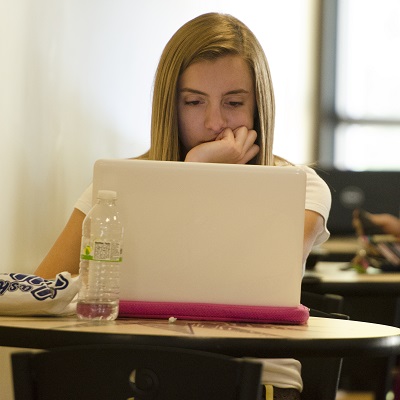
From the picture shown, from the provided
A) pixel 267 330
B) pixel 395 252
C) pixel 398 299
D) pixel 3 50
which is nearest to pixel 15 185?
pixel 3 50

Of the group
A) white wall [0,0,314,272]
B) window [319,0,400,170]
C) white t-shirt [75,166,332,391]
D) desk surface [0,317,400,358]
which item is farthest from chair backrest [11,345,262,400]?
window [319,0,400,170]

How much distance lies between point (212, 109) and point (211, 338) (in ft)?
3.04

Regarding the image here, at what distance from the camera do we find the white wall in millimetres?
2172

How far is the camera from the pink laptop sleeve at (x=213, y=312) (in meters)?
1.52

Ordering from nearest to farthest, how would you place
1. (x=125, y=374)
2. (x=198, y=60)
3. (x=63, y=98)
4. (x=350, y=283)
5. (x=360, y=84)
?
1. (x=125, y=374)
2. (x=198, y=60)
3. (x=63, y=98)
4. (x=350, y=283)
5. (x=360, y=84)

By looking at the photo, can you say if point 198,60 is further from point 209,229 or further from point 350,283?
point 350,283

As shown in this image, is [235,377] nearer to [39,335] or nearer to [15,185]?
[39,335]

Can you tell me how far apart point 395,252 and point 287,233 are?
2.58m

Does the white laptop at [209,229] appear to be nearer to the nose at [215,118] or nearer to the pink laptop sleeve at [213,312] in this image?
the pink laptop sleeve at [213,312]

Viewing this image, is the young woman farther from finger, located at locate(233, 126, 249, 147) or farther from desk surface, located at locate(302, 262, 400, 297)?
desk surface, located at locate(302, 262, 400, 297)

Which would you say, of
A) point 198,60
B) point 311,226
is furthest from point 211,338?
point 198,60

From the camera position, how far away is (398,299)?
366 centimetres

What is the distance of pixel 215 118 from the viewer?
210 cm

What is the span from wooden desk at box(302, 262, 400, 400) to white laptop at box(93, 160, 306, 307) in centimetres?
177
